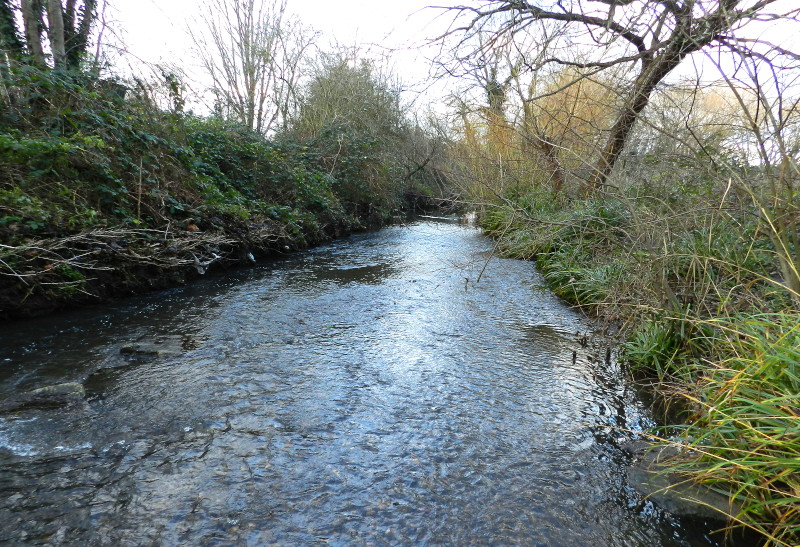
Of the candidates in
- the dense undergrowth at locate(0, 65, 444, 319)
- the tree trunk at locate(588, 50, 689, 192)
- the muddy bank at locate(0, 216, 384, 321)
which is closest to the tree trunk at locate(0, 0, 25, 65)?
the dense undergrowth at locate(0, 65, 444, 319)

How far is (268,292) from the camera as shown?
638 cm

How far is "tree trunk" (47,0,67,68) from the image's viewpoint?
7.10m

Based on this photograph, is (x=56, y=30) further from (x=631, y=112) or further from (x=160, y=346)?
(x=631, y=112)

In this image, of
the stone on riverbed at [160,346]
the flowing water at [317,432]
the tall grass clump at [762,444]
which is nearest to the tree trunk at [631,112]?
the flowing water at [317,432]

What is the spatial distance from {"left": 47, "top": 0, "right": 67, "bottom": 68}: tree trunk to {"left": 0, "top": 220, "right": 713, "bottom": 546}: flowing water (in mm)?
4383

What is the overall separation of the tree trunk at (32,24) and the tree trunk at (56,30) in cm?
15

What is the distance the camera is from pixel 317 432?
301 cm

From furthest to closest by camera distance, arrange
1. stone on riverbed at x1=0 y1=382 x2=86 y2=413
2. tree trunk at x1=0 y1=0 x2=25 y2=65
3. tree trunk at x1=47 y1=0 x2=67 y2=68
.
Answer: tree trunk at x1=47 y1=0 x2=67 y2=68 < tree trunk at x1=0 y1=0 x2=25 y2=65 < stone on riverbed at x1=0 y1=382 x2=86 y2=413

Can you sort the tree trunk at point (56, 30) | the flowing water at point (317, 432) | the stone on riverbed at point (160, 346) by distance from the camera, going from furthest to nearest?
the tree trunk at point (56, 30) < the stone on riverbed at point (160, 346) < the flowing water at point (317, 432)

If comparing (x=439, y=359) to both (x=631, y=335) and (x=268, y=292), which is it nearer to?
(x=631, y=335)

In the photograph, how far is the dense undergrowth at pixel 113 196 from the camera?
4.70m

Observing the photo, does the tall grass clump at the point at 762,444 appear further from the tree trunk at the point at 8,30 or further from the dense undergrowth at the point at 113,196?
the tree trunk at the point at 8,30

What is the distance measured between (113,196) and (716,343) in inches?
249

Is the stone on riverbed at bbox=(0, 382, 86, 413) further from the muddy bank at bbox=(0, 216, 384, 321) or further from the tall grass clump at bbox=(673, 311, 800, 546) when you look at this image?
the tall grass clump at bbox=(673, 311, 800, 546)
